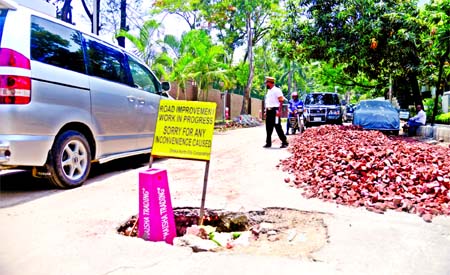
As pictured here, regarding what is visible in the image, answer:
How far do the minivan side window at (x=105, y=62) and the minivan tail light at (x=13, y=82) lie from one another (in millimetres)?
1186

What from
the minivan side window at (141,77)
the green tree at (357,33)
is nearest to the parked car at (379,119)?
the green tree at (357,33)

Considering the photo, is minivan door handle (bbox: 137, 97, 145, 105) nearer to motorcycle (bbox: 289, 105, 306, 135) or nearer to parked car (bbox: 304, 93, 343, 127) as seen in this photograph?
motorcycle (bbox: 289, 105, 306, 135)

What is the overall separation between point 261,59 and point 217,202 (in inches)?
1475

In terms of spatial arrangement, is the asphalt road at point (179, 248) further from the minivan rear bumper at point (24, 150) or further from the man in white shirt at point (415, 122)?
the man in white shirt at point (415, 122)

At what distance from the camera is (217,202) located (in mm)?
4000

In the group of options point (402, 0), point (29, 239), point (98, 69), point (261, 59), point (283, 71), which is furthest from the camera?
point (283, 71)

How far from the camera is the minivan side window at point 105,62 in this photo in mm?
5070

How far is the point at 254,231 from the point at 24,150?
2.62 metres

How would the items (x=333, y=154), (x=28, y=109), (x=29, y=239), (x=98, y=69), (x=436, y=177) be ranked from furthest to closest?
1. (x=333, y=154)
2. (x=98, y=69)
3. (x=436, y=177)
4. (x=28, y=109)
5. (x=29, y=239)

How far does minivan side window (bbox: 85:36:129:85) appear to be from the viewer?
5.07 m

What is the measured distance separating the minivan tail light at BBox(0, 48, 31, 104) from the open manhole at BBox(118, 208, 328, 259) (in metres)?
1.80

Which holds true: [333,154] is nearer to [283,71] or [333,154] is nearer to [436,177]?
[436,177]

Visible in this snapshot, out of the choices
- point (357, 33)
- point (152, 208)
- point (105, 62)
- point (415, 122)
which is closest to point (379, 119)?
point (415, 122)

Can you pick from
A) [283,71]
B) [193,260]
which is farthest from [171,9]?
[283,71]
